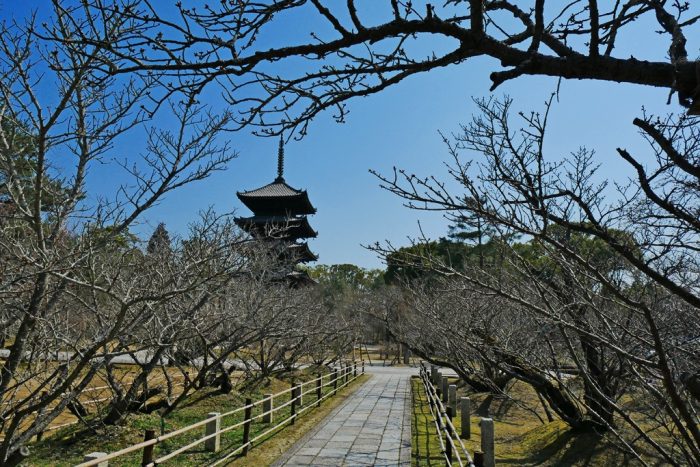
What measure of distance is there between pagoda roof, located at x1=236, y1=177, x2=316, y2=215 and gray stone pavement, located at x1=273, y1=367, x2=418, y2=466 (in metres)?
16.9

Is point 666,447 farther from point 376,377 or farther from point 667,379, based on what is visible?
point 376,377

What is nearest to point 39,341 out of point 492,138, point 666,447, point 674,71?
point 492,138

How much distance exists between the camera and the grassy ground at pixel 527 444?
836cm

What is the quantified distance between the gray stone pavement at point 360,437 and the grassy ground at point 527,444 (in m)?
0.35

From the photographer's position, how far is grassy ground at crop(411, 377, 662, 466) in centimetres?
836

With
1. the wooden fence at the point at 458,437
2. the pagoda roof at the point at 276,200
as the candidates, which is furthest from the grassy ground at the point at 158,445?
the pagoda roof at the point at 276,200

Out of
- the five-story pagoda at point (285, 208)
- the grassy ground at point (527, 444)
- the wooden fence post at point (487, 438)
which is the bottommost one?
the grassy ground at point (527, 444)

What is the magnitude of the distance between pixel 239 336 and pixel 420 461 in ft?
16.1

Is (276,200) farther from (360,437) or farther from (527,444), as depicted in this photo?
(527,444)

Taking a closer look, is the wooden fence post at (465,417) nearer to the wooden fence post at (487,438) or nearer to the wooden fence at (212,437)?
the wooden fence post at (487,438)

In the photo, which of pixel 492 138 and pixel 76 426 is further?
pixel 76 426

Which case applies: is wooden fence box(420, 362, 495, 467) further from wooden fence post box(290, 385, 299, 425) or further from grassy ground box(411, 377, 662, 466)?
wooden fence post box(290, 385, 299, 425)

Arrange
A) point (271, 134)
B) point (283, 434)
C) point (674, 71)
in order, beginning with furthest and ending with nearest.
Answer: point (283, 434) < point (271, 134) < point (674, 71)

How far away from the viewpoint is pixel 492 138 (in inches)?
138
